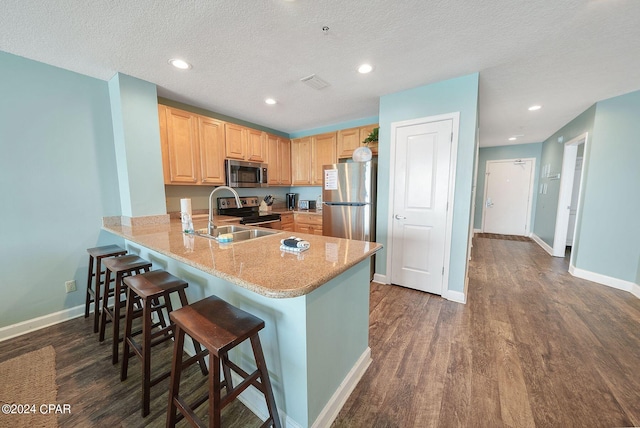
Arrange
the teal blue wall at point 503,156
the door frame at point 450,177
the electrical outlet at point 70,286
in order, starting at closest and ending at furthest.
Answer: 1. the electrical outlet at point 70,286
2. the door frame at point 450,177
3. the teal blue wall at point 503,156

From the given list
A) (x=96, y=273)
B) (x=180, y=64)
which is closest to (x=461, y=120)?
(x=180, y=64)

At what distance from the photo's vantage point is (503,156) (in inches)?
237

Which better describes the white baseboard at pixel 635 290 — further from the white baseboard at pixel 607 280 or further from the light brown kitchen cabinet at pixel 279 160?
the light brown kitchen cabinet at pixel 279 160

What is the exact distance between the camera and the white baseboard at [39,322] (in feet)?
6.55

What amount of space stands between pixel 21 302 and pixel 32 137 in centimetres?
151

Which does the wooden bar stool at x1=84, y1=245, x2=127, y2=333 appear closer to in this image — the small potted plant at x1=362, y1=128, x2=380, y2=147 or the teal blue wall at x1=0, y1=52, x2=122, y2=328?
the teal blue wall at x1=0, y1=52, x2=122, y2=328

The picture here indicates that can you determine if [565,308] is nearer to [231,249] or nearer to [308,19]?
[231,249]

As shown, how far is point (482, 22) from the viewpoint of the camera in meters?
1.58

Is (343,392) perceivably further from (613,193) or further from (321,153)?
(613,193)

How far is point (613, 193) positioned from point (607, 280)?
3.77 ft

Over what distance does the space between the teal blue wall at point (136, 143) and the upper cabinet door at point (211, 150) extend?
0.62 metres

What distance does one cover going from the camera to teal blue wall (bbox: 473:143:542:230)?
222 inches

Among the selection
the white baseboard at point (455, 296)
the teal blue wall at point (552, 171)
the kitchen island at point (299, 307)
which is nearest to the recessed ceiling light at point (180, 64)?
the kitchen island at point (299, 307)

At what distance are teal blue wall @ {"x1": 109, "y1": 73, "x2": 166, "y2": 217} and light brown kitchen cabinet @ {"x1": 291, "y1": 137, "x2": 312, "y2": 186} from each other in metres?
2.39
